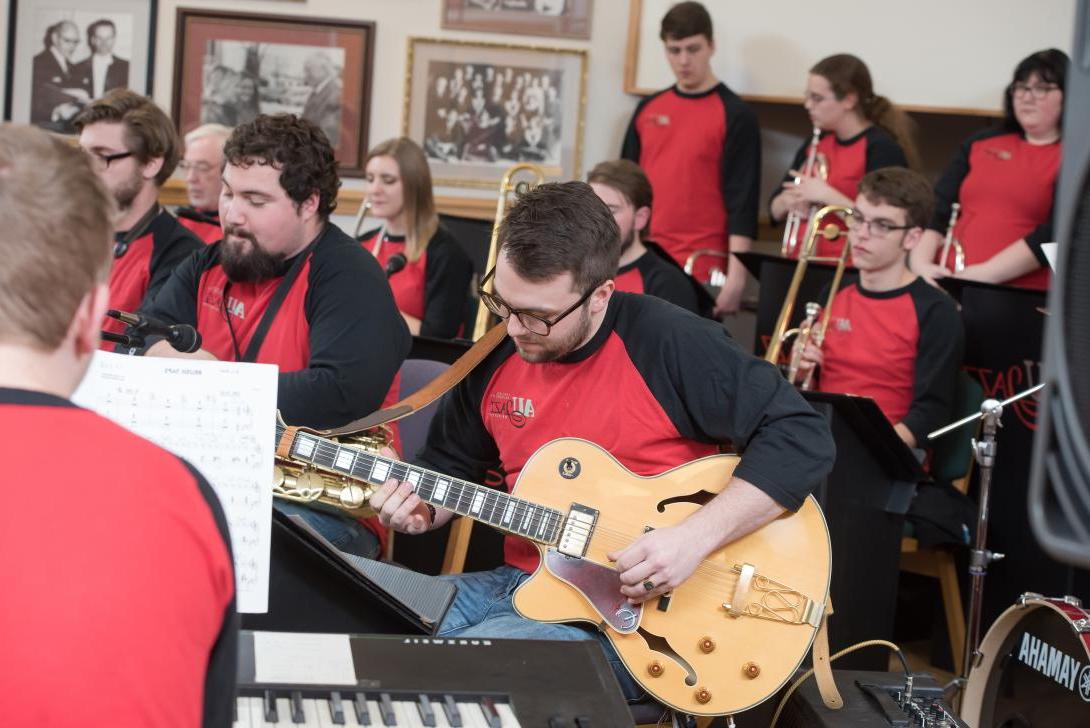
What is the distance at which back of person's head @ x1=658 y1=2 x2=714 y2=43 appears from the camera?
5.81 m

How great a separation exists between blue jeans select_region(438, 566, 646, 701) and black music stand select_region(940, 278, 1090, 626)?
1.77 meters

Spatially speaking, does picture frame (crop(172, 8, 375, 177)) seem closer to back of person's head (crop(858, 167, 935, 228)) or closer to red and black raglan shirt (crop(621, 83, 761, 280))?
red and black raglan shirt (crop(621, 83, 761, 280))

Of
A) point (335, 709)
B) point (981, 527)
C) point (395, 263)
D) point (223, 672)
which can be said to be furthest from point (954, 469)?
point (223, 672)

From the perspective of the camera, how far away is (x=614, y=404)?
2529 millimetres

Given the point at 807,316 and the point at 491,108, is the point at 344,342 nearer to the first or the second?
the point at 807,316

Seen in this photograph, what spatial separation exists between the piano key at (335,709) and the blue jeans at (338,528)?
1.30 meters

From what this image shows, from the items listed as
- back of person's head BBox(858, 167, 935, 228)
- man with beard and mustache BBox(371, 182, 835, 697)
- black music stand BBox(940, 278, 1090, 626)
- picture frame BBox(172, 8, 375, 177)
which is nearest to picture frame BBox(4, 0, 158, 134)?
picture frame BBox(172, 8, 375, 177)

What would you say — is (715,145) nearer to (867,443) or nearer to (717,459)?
(867,443)

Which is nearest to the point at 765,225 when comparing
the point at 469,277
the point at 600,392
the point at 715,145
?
the point at 715,145

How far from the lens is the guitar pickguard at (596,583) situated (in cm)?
239

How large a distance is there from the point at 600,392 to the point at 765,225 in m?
4.18

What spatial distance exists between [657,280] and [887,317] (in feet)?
2.63

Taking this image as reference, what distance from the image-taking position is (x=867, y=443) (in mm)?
3506

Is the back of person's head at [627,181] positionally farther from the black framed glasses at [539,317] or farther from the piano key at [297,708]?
the piano key at [297,708]
